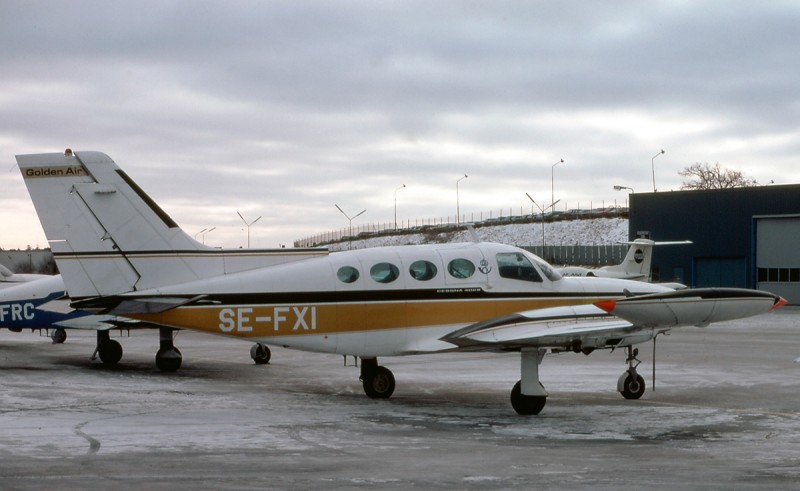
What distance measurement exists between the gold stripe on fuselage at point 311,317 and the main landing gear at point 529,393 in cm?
191

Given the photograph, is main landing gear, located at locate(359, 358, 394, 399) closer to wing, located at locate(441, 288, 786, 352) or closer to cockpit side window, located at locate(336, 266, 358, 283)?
wing, located at locate(441, 288, 786, 352)

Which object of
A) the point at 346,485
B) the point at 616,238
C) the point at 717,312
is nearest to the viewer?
the point at 346,485

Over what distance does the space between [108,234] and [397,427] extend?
7688 mm

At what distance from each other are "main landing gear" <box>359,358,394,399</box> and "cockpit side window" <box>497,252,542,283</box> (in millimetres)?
2888

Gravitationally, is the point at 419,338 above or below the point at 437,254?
below

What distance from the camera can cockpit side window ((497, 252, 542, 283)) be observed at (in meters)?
18.7

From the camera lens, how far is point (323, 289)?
1806cm

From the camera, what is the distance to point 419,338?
59.3 feet

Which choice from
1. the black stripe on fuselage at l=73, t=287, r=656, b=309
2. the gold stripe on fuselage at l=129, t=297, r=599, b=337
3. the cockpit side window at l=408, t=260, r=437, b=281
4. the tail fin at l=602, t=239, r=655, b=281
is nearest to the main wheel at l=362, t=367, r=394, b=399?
the gold stripe on fuselage at l=129, t=297, r=599, b=337

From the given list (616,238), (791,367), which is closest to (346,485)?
(791,367)

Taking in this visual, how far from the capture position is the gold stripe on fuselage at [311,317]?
1788cm

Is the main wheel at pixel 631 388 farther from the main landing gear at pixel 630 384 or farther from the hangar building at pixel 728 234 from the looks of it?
the hangar building at pixel 728 234

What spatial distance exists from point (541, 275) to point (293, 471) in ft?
29.5

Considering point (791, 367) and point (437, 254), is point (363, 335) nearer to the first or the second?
point (437, 254)
